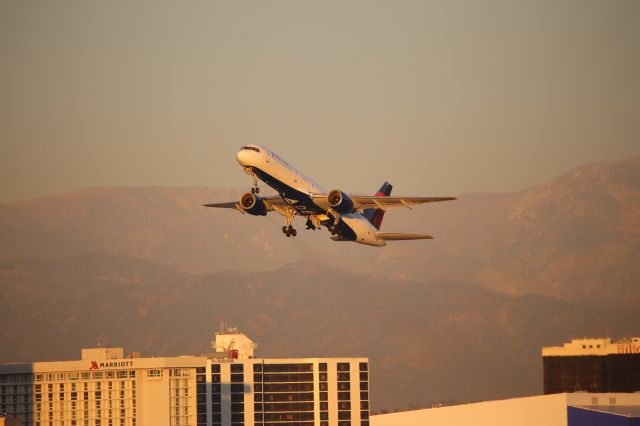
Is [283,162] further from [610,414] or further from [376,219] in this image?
[610,414]

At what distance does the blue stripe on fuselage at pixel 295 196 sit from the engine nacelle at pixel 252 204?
10.4 ft

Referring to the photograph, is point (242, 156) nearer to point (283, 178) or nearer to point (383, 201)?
point (283, 178)

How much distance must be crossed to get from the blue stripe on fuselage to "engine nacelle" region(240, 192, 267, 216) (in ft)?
10.4

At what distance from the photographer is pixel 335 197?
4555 inches

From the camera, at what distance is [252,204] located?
11869 cm

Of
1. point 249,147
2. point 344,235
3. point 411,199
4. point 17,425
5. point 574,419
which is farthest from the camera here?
point 574,419

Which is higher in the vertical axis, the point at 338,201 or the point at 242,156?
the point at 242,156

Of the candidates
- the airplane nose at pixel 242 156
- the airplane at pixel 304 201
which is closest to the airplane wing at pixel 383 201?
the airplane at pixel 304 201

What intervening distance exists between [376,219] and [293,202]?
25911 millimetres

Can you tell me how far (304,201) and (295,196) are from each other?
1511mm

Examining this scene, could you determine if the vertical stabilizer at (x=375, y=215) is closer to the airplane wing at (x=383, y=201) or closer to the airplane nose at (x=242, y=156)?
the airplane wing at (x=383, y=201)

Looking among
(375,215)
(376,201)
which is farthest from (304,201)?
(375,215)

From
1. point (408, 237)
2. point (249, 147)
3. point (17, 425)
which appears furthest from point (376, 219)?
point (17, 425)

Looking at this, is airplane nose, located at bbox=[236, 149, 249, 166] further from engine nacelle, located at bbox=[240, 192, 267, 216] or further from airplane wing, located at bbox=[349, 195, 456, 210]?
airplane wing, located at bbox=[349, 195, 456, 210]
